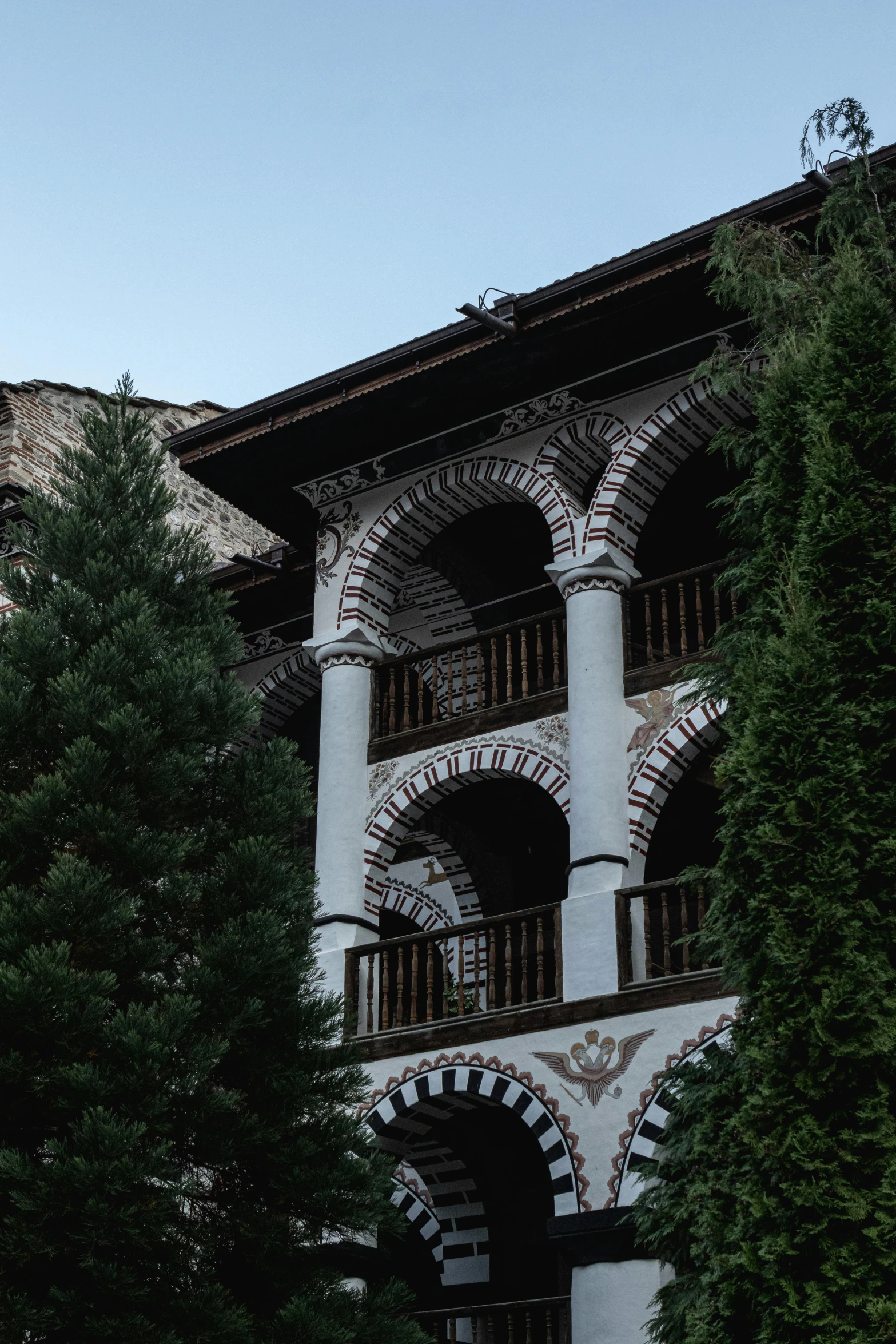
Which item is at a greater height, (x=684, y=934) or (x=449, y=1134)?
(x=684, y=934)

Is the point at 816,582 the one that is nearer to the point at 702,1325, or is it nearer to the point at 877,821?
the point at 877,821

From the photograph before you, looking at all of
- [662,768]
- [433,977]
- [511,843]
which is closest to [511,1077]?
[433,977]

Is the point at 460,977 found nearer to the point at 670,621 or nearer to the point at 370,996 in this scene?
the point at 370,996

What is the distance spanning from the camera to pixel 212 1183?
26.4ft

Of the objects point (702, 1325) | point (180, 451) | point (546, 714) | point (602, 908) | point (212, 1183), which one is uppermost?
point (180, 451)

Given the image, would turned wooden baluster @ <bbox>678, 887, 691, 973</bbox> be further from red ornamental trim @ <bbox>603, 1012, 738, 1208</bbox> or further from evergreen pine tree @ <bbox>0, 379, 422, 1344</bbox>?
evergreen pine tree @ <bbox>0, 379, 422, 1344</bbox>

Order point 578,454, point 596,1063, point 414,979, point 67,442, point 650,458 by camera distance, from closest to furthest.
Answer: point 596,1063 < point 414,979 < point 650,458 < point 578,454 < point 67,442

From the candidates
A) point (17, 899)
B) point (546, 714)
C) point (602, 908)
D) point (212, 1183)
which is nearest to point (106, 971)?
point (17, 899)

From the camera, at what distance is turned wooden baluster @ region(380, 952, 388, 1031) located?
12375mm

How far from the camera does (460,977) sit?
12.3 m

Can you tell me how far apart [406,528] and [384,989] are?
3503 millimetres

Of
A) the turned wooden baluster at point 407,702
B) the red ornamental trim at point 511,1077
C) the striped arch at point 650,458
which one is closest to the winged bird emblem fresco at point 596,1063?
the red ornamental trim at point 511,1077

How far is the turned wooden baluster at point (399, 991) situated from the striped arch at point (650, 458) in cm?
306

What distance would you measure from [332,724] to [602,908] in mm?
2939
